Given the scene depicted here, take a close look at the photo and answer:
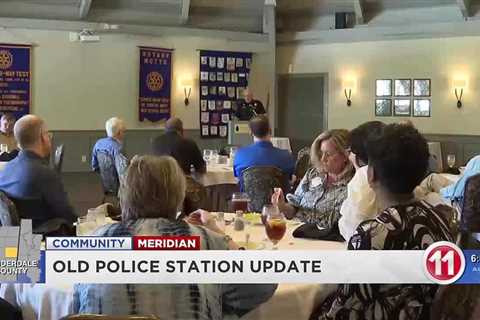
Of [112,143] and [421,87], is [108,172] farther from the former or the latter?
[421,87]

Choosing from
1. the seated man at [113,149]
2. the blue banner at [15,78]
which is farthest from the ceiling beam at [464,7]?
the blue banner at [15,78]

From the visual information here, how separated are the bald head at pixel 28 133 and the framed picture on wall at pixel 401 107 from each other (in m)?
8.93

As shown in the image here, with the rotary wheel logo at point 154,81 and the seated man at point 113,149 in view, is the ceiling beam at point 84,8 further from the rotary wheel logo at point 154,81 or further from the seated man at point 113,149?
the seated man at point 113,149

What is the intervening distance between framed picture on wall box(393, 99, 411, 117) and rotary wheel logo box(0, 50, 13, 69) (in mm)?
6415

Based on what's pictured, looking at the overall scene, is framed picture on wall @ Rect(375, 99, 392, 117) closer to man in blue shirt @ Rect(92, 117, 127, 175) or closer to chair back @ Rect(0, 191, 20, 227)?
man in blue shirt @ Rect(92, 117, 127, 175)

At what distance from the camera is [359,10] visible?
12.1m

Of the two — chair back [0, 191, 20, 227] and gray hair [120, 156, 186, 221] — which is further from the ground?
gray hair [120, 156, 186, 221]

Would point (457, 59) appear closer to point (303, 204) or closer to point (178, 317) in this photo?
point (303, 204)

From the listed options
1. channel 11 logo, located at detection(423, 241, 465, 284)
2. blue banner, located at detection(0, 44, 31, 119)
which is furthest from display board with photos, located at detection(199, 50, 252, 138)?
channel 11 logo, located at detection(423, 241, 465, 284)

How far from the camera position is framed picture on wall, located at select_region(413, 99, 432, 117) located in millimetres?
11648

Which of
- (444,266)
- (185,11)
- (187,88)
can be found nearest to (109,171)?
(444,266)

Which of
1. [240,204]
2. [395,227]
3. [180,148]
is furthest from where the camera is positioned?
[180,148]

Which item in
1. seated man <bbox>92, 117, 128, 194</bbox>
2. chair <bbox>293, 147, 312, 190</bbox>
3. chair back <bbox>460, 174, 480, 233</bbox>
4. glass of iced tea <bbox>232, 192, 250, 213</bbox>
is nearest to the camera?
chair back <bbox>460, 174, 480, 233</bbox>

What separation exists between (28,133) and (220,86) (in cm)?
928
